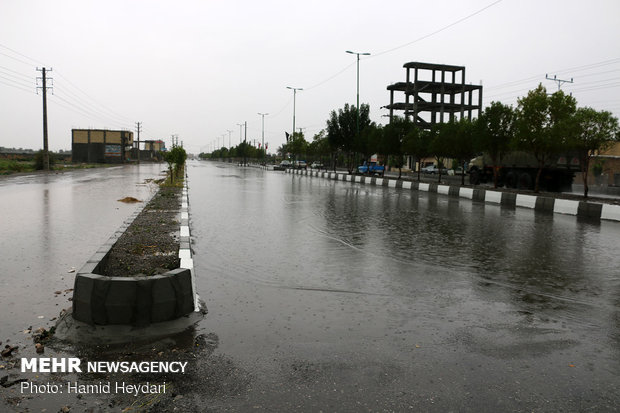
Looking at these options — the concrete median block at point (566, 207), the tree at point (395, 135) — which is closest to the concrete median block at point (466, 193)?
the concrete median block at point (566, 207)

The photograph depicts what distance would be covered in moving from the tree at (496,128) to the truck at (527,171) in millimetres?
1303

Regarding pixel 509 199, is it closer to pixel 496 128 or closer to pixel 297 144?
pixel 496 128

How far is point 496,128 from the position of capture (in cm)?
3155

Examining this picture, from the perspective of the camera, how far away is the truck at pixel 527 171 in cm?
2912

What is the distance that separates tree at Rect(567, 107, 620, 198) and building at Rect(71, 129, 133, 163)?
9685cm

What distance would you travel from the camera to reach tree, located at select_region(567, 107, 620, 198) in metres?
22.9

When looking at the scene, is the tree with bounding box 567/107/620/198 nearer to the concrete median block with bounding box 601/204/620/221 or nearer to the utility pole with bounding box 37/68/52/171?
the concrete median block with bounding box 601/204/620/221

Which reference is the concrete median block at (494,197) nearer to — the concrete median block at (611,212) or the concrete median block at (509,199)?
the concrete median block at (509,199)

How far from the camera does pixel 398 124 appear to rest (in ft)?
157

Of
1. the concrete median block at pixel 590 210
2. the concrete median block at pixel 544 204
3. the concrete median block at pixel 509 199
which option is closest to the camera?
the concrete median block at pixel 590 210

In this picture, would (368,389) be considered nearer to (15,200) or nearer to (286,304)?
(286,304)

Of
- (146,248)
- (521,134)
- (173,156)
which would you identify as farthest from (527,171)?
(146,248)

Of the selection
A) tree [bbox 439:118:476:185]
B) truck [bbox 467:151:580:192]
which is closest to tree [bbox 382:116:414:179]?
tree [bbox 439:118:476:185]

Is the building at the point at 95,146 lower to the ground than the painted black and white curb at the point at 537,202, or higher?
higher
